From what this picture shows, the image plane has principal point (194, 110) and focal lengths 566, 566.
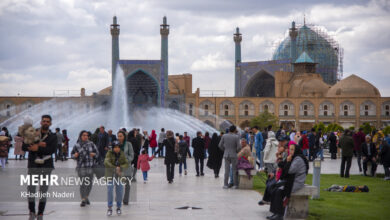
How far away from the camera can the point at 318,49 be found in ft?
241

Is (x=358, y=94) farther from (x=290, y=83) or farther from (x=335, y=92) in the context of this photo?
(x=290, y=83)

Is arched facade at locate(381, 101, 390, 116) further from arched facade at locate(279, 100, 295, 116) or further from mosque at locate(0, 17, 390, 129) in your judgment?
arched facade at locate(279, 100, 295, 116)

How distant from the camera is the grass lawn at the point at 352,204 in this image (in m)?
8.68

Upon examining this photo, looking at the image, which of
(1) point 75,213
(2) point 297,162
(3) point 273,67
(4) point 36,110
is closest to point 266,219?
(2) point 297,162

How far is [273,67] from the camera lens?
224ft

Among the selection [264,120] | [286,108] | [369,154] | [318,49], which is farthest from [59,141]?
→ [318,49]

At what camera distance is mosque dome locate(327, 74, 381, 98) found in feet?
210

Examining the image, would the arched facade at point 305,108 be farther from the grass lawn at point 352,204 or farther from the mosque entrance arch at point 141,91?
the grass lawn at point 352,204

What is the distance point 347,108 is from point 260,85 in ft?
41.2

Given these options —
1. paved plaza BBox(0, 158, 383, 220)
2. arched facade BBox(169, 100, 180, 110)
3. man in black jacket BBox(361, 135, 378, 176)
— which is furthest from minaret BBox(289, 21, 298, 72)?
paved plaza BBox(0, 158, 383, 220)

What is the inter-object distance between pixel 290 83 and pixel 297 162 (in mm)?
59137

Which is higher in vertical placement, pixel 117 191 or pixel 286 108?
pixel 286 108

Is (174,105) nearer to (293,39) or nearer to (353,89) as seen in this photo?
(293,39)

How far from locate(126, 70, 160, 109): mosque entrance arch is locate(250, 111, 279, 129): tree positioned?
36.6 feet
